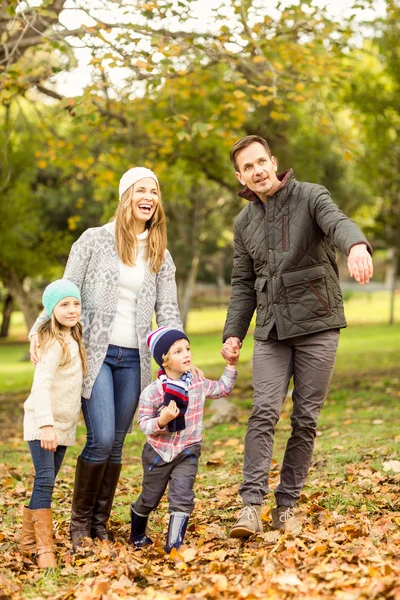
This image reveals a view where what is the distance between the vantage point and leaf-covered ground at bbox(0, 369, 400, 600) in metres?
3.83

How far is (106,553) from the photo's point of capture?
472cm

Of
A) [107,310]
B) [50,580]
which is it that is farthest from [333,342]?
[50,580]

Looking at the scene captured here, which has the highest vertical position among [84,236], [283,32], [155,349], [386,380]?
[283,32]

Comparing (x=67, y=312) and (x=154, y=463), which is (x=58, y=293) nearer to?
(x=67, y=312)

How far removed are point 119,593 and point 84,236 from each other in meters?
2.28

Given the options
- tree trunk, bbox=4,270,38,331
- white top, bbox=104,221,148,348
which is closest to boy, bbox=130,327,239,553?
white top, bbox=104,221,148,348

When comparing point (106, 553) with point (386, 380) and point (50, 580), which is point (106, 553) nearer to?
point (50, 580)

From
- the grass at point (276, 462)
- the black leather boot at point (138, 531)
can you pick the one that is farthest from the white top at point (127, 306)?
the grass at point (276, 462)

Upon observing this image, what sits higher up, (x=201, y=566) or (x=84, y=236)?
(x=84, y=236)

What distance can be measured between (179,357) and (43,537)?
4.60ft

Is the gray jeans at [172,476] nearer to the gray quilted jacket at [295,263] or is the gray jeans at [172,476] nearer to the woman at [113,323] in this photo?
the woman at [113,323]

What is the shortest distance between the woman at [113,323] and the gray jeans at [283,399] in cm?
73

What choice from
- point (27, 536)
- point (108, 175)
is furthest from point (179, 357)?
point (108, 175)

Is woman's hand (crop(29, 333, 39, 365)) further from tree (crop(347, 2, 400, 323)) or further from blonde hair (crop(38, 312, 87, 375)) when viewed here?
tree (crop(347, 2, 400, 323))
